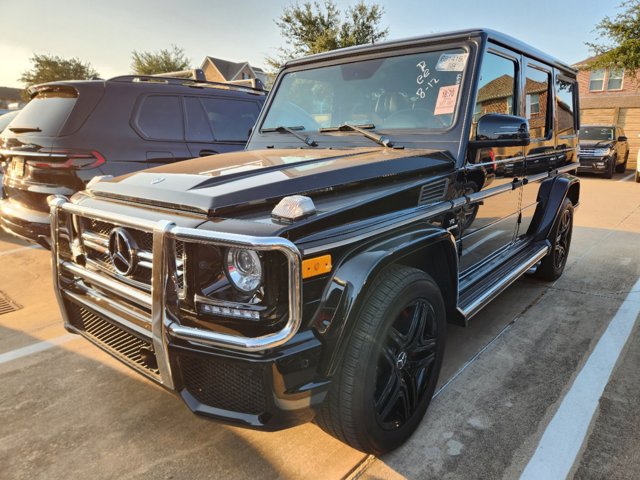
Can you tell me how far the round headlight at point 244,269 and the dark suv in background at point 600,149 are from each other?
15.7m

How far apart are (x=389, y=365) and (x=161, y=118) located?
4.23 m

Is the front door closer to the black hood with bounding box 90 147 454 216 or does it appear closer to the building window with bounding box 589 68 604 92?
the black hood with bounding box 90 147 454 216

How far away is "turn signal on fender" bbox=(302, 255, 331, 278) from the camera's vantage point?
5.48 ft

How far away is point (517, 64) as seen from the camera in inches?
132

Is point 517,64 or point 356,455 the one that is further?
point 517,64

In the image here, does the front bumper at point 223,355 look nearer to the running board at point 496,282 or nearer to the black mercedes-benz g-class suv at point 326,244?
the black mercedes-benz g-class suv at point 326,244

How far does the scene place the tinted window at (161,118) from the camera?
4.98 m

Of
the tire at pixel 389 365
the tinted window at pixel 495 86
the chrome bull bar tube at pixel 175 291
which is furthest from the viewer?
the tinted window at pixel 495 86

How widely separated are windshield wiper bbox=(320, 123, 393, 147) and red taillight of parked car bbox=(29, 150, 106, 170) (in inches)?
105

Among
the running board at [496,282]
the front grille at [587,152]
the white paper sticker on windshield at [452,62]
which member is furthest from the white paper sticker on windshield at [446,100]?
the front grille at [587,152]

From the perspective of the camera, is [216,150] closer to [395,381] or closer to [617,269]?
[395,381]

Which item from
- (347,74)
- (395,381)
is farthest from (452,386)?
(347,74)

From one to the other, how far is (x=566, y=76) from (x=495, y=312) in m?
2.64

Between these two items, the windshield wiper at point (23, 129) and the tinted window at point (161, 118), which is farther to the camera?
the tinted window at point (161, 118)
